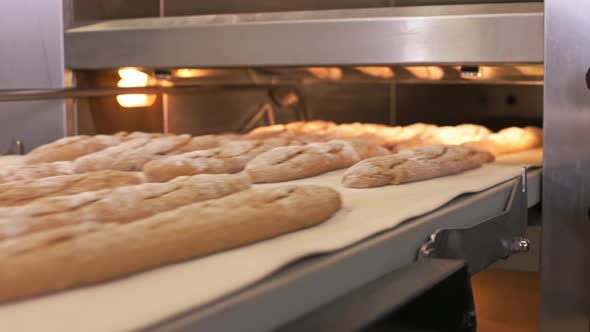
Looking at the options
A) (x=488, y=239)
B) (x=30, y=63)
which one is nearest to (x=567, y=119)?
(x=488, y=239)

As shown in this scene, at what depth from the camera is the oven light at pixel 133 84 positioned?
7.75 ft

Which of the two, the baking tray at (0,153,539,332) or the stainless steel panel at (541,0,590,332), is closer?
the baking tray at (0,153,539,332)

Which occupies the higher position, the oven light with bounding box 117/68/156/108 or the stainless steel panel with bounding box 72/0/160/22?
the stainless steel panel with bounding box 72/0/160/22

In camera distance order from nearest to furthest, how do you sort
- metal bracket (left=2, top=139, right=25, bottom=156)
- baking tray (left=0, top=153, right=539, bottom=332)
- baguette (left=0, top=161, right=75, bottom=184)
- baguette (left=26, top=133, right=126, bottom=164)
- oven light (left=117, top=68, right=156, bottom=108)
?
1. baking tray (left=0, top=153, right=539, bottom=332)
2. baguette (left=0, top=161, right=75, bottom=184)
3. baguette (left=26, top=133, right=126, bottom=164)
4. metal bracket (left=2, top=139, right=25, bottom=156)
5. oven light (left=117, top=68, right=156, bottom=108)

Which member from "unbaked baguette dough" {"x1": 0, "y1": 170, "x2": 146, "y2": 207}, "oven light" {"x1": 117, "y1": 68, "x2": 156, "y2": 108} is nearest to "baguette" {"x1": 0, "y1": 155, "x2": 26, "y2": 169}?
"unbaked baguette dough" {"x1": 0, "y1": 170, "x2": 146, "y2": 207}

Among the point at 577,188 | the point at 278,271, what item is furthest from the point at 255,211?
the point at 577,188

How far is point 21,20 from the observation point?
7.27 ft

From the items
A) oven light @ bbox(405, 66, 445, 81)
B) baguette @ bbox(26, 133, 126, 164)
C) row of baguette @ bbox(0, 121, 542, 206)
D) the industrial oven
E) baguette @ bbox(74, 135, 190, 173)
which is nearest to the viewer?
the industrial oven

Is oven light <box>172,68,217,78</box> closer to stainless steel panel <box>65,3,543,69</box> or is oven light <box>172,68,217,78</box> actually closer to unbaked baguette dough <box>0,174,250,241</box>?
stainless steel panel <box>65,3,543,69</box>

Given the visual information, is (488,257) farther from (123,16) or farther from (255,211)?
(123,16)

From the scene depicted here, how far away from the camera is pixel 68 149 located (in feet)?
5.65

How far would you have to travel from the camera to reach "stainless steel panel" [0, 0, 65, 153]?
7.22 ft

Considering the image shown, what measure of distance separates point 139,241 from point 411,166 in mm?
745

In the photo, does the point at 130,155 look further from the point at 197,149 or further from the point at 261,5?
the point at 261,5
